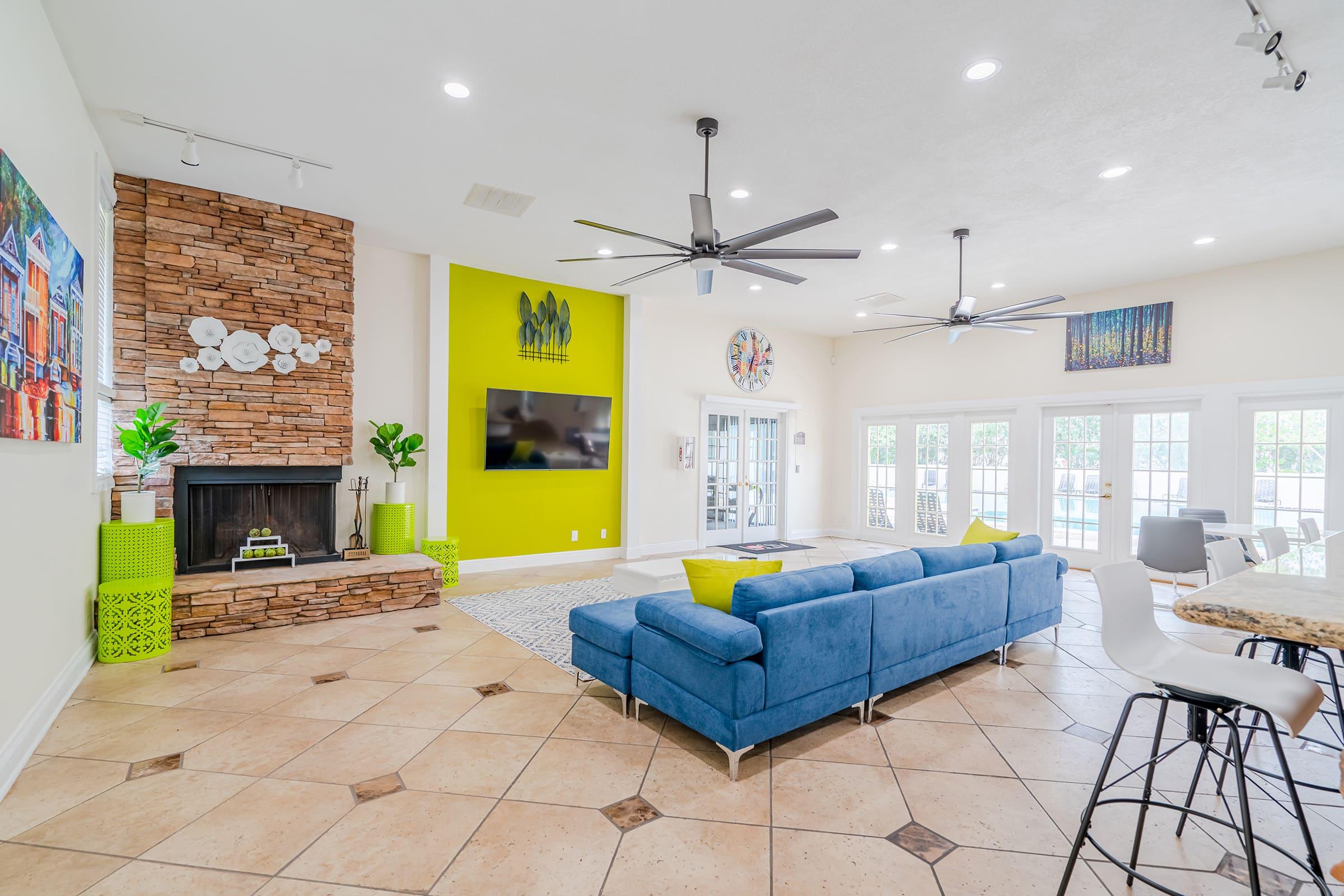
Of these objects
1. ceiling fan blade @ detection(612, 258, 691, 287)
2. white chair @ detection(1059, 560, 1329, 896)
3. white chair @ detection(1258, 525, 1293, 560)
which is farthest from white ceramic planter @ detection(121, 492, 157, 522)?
white chair @ detection(1258, 525, 1293, 560)

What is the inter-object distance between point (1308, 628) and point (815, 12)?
2.76m

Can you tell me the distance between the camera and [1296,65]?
299 cm

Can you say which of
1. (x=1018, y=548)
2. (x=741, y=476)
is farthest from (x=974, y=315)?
(x=741, y=476)

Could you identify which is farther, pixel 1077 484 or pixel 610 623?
pixel 1077 484

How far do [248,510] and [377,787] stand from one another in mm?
3514

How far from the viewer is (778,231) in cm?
343

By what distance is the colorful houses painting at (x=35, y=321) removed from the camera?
2250mm

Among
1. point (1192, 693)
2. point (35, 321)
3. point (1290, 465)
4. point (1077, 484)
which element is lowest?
point (1192, 693)

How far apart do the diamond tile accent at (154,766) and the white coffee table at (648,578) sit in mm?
2802

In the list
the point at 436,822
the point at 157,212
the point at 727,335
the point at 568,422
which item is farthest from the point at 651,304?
the point at 436,822

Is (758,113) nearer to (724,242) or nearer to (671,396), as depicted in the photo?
(724,242)

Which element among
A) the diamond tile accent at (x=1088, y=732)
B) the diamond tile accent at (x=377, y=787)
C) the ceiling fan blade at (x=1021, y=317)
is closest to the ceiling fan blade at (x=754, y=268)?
the ceiling fan blade at (x=1021, y=317)

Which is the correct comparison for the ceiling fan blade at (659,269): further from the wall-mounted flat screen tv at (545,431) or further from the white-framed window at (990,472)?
the white-framed window at (990,472)

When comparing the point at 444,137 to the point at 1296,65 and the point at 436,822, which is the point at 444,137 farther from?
the point at 1296,65
